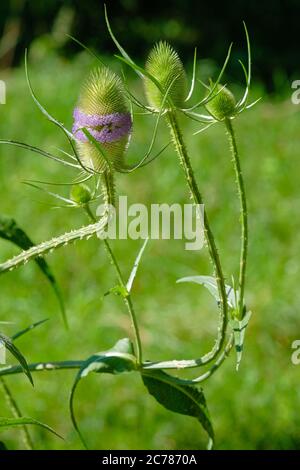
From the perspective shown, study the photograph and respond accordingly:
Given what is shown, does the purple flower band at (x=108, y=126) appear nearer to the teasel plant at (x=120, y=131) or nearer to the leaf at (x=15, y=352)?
the teasel plant at (x=120, y=131)

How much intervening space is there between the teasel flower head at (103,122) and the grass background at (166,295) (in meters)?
1.19

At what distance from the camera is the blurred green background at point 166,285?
182 cm

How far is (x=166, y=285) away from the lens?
91.4 inches

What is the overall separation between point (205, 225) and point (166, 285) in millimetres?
1727

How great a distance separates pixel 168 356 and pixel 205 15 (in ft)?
7.75

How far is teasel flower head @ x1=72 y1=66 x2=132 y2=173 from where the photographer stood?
0.57 metres

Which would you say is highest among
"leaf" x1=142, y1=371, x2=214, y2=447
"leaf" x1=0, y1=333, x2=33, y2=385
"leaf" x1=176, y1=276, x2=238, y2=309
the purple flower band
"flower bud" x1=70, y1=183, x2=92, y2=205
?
the purple flower band

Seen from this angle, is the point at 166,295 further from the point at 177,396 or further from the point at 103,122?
the point at 103,122

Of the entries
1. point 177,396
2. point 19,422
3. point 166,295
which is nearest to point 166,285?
point 166,295

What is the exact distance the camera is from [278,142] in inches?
115

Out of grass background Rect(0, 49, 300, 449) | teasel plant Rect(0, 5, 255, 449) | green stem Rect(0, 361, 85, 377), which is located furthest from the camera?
grass background Rect(0, 49, 300, 449)

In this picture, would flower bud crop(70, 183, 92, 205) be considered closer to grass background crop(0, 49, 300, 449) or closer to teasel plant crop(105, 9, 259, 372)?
teasel plant crop(105, 9, 259, 372)

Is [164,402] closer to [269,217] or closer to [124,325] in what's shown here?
[124,325]

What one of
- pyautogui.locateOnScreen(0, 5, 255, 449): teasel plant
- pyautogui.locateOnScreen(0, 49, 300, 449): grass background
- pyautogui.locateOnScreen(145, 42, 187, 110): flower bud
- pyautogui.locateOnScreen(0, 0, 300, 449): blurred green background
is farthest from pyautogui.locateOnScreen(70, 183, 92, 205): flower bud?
pyautogui.locateOnScreen(0, 49, 300, 449): grass background
